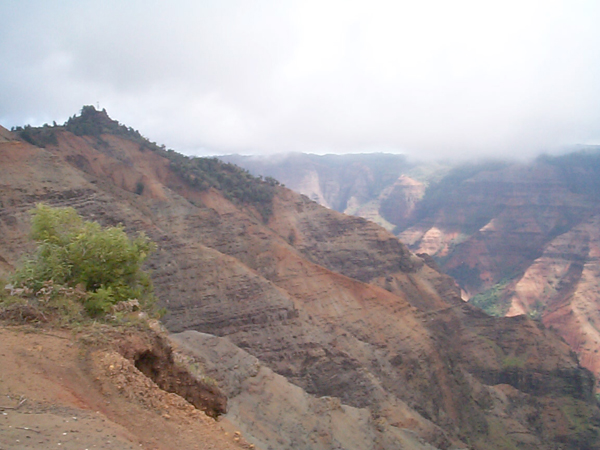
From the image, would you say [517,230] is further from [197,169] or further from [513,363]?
[197,169]

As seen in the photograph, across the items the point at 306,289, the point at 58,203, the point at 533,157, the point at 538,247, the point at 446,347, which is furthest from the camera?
the point at 533,157

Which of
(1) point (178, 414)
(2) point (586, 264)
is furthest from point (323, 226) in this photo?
(2) point (586, 264)

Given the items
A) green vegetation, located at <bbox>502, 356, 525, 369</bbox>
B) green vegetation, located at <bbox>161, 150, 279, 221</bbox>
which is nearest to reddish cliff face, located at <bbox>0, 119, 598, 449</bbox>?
green vegetation, located at <bbox>502, 356, 525, 369</bbox>

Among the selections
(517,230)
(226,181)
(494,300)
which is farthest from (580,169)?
(226,181)

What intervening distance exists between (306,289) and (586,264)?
223 ft

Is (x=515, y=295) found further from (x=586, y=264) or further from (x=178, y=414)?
(x=178, y=414)

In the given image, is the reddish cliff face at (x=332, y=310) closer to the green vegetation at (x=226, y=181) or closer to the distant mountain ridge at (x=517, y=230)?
the green vegetation at (x=226, y=181)

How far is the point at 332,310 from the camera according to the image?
A: 3269 cm

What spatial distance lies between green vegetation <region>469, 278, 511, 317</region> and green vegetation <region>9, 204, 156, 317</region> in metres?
75.8

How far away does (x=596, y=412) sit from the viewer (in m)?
35.5

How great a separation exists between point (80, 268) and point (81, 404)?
209 inches

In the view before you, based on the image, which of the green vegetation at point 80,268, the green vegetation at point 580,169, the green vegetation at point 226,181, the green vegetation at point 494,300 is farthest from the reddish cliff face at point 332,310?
the green vegetation at point 580,169

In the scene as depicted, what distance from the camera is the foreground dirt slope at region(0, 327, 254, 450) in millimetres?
5711

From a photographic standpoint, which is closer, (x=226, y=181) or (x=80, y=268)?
(x=80, y=268)
